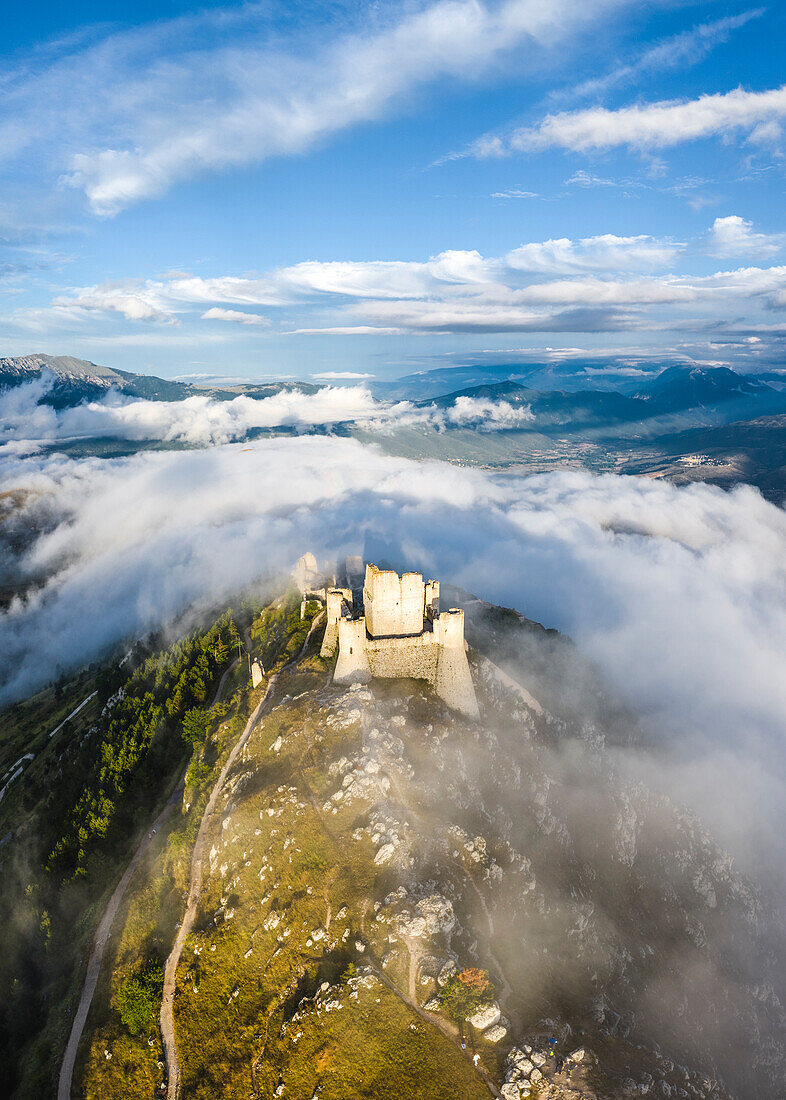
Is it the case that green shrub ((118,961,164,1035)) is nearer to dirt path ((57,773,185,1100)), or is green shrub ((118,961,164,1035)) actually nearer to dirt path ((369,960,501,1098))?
dirt path ((57,773,185,1100))

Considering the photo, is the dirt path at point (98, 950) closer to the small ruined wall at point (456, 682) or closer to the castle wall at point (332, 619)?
the castle wall at point (332, 619)

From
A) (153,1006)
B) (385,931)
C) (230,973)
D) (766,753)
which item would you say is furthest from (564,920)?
(766,753)

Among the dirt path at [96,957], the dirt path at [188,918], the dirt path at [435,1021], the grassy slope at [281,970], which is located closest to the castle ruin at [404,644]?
the grassy slope at [281,970]

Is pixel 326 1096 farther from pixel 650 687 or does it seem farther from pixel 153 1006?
pixel 650 687

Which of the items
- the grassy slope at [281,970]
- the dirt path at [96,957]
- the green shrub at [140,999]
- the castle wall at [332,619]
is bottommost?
the dirt path at [96,957]

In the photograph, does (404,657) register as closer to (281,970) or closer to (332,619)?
(332,619)

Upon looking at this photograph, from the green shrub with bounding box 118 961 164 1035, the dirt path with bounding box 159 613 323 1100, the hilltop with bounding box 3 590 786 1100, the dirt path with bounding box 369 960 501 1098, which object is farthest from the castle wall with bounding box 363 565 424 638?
the green shrub with bounding box 118 961 164 1035
